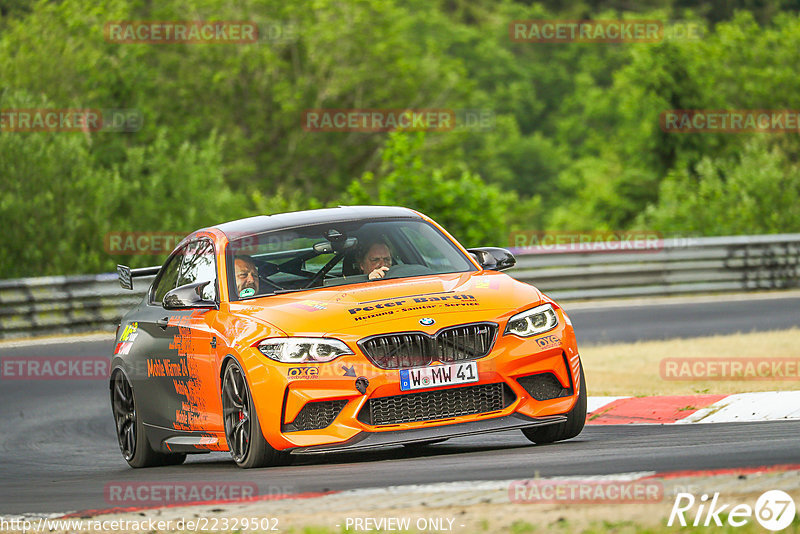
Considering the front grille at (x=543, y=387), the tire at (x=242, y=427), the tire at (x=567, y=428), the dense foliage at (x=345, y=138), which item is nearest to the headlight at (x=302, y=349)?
the tire at (x=242, y=427)

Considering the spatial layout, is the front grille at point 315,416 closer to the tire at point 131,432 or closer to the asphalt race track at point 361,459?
the asphalt race track at point 361,459

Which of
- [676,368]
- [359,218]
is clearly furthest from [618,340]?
[359,218]

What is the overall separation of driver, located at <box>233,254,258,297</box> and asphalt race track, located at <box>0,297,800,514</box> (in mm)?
1079

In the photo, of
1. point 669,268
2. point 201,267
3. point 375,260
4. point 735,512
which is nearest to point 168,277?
point 201,267

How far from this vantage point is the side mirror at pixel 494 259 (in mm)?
8812

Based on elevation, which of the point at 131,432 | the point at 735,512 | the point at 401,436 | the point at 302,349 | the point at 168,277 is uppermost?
the point at 735,512

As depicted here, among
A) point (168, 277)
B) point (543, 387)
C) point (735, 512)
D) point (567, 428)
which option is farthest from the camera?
point (168, 277)

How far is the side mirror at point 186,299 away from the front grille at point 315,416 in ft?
3.93

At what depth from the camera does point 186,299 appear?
26.8 feet

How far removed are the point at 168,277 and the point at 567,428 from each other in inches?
127

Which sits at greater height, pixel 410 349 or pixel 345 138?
pixel 410 349

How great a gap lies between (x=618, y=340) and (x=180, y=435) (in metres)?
8.59

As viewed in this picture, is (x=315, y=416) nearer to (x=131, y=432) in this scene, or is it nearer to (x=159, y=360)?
(x=159, y=360)

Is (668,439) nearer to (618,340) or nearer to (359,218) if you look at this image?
(359,218)
